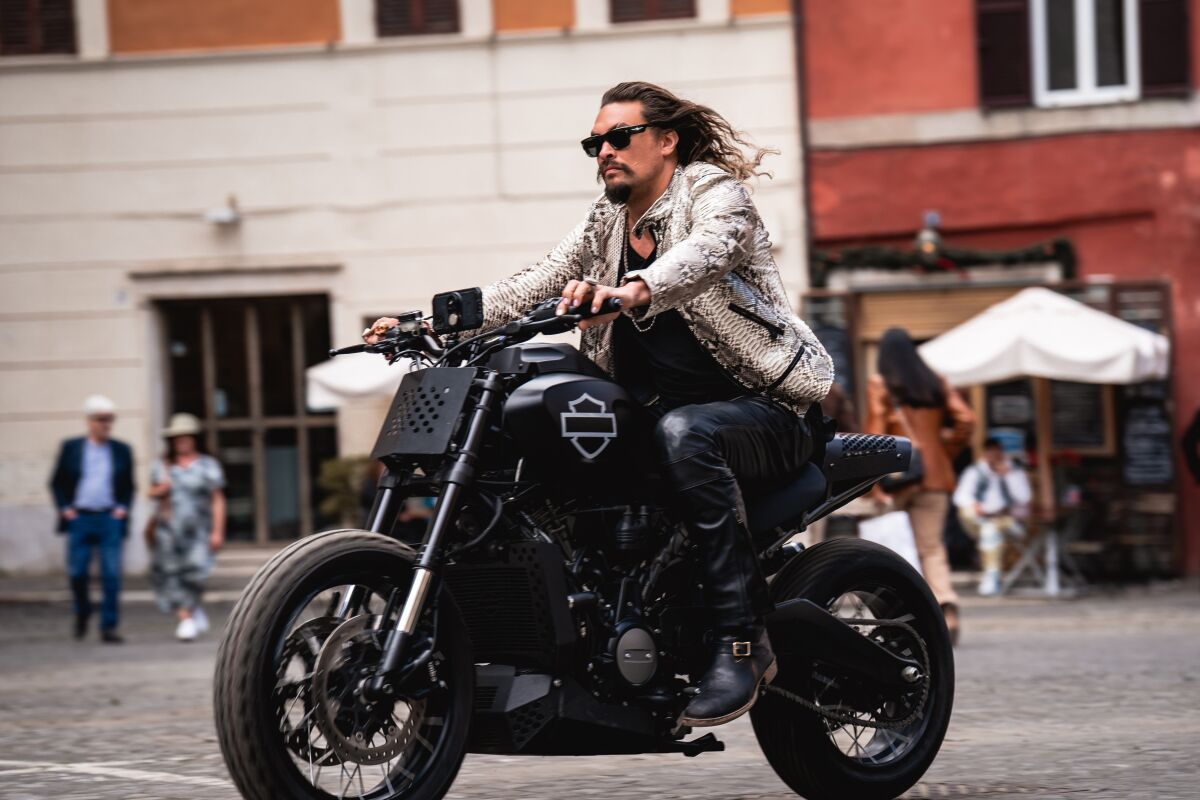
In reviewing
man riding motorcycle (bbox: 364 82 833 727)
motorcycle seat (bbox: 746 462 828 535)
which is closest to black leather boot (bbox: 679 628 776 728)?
man riding motorcycle (bbox: 364 82 833 727)

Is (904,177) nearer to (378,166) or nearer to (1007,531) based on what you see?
(1007,531)

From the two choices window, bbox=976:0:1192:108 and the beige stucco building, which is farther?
the beige stucco building

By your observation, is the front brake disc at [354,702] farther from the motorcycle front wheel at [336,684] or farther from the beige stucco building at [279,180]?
the beige stucco building at [279,180]

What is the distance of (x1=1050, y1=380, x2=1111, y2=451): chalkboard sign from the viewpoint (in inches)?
663

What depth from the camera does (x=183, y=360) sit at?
62.2ft

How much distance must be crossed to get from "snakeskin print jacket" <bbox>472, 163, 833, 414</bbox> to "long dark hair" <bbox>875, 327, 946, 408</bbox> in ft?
18.6

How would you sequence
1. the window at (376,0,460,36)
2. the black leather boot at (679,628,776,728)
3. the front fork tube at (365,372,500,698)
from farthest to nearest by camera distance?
1. the window at (376,0,460,36)
2. the black leather boot at (679,628,776,728)
3. the front fork tube at (365,372,500,698)

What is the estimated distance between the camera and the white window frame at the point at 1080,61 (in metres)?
17.3

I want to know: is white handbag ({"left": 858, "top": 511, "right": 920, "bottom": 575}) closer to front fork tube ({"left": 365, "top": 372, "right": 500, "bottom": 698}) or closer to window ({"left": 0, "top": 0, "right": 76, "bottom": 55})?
front fork tube ({"left": 365, "top": 372, "right": 500, "bottom": 698})

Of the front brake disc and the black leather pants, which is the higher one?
the black leather pants

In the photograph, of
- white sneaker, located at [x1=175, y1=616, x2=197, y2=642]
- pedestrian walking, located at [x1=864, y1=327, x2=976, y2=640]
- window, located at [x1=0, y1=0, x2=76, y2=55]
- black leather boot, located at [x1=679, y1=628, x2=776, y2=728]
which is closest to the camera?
black leather boot, located at [x1=679, y1=628, x2=776, y2=728]

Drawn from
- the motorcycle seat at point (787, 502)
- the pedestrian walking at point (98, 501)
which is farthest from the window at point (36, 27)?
the motorcycle seat at point (787, 502)

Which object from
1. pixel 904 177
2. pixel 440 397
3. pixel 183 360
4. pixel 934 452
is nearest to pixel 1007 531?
pixel 904 177

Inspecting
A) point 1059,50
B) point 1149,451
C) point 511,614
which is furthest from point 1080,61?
point 511,614
